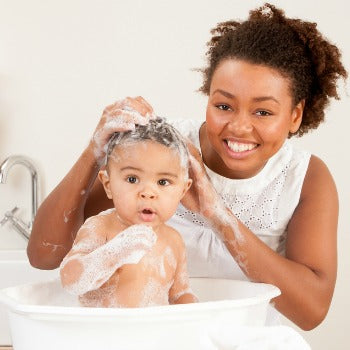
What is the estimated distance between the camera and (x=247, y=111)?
118 centimetres

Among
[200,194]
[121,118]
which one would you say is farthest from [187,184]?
[121,118]

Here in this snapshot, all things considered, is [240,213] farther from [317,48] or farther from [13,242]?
[13,242]

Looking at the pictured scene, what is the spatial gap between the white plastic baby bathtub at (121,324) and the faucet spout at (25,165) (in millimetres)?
1690

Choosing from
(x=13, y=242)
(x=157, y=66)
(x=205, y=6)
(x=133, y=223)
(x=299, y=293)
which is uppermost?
(x=205, y=6)

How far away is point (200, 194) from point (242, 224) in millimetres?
88

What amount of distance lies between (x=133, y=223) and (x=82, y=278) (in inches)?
5.7

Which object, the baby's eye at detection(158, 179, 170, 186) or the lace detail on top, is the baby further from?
the lace detail on top

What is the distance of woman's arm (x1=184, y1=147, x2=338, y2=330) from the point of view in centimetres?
115

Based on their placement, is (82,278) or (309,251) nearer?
(82,278)

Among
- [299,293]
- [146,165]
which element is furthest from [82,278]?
[299,293]

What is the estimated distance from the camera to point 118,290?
1.04 metres

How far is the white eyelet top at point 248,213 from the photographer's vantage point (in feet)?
4.47

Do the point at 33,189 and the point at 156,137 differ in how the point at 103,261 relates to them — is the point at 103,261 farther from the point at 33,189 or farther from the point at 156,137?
the point at 33,189

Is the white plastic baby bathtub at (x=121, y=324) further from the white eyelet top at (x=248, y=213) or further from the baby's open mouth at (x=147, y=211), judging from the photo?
the white eyelet top at (x=248, y=213)
